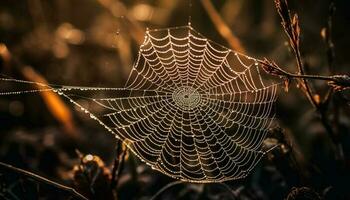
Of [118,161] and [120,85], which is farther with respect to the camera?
[120,85]

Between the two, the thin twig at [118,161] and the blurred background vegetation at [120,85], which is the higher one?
the blurred background vegetation at [120,85]

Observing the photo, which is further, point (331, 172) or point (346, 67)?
point (346, 67)

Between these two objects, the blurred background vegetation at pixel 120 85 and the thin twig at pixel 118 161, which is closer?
the thin twig at pixel 118 161

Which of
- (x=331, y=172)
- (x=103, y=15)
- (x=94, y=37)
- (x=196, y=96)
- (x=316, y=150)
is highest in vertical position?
(x=103, y=15)

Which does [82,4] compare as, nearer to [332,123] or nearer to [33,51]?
[33,51]

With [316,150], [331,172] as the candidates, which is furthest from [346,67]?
[331,172]

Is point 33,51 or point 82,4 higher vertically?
point 82,4

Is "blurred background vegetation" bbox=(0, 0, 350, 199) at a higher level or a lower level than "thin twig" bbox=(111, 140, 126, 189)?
higher

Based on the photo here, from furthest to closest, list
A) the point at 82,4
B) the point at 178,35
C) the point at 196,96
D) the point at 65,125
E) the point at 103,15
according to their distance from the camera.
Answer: the point at 82,4 → the point at 103,15 → the point at 178,35 → the point at 65,125 → the point at 196,96
